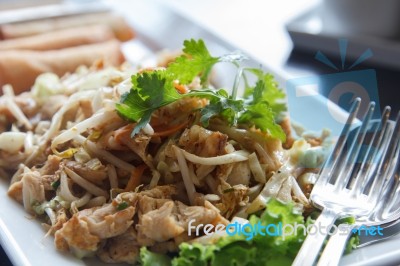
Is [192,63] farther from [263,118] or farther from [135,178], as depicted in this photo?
[135,178]

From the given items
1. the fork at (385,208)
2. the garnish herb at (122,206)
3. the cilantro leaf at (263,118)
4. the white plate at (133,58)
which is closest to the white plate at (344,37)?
the white plate at (133,58)

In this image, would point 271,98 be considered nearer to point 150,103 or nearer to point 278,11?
point 150,103

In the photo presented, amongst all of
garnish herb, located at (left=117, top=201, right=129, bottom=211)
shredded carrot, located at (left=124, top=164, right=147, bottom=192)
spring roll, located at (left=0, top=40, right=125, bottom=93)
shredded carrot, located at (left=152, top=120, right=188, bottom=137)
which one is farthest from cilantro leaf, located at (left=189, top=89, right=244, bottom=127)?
spring roll, located at (left=0, top=40, right=125, bottom=93)

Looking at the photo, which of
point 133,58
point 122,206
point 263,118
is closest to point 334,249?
point 263,118

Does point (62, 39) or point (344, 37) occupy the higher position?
point (344, 37)

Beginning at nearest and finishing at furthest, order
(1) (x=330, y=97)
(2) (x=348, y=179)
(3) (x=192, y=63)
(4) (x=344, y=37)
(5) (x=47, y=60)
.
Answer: (2) (x=348, y=179) < (3) (x=192, y=63) < (1) (x=330, y=97) < (5) (x=47, y=60) < (4) (x=344, y=37)

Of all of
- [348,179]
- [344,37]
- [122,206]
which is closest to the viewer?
[122,206]

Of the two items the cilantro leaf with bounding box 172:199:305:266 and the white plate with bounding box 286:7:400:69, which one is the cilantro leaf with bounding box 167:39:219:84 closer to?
the cilantro leaf with bounding box 172:199:305:266
